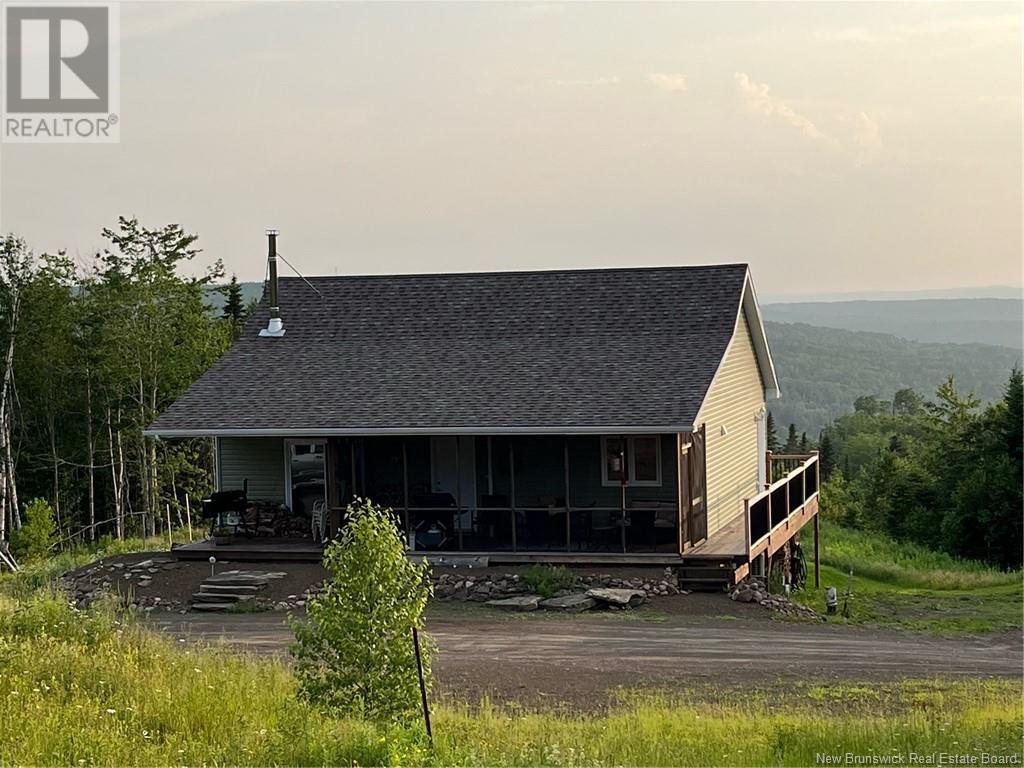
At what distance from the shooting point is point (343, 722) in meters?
10.9

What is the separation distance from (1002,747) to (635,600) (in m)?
9.56

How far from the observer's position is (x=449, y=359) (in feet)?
82.9

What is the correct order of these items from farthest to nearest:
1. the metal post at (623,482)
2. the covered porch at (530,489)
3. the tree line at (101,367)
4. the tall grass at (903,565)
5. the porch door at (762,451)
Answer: the tree line at (101,367)
the porch door at (762,451)
the tall grass at (903,565)
the covered porch at (530,489)
the metal post at (623,482)

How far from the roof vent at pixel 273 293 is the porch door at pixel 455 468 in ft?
15.5

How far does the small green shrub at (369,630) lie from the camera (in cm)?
1121

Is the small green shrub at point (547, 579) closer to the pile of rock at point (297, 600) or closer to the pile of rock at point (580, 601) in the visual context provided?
the pile of rock at point (580, 601)

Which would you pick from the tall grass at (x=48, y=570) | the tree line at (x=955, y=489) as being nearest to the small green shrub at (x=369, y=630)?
the tall grass at (x=48, y=570)

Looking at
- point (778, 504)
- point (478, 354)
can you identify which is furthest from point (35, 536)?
point (778, 504)

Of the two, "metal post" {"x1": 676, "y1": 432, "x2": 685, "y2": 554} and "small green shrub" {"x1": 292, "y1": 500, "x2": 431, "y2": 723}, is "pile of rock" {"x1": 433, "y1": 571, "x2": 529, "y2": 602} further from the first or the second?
"small green shrub" {"x1": 292, "y1": 500, "x2": 431, "y2": 723}

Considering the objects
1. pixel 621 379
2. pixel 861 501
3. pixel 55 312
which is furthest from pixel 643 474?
pixel 861 501

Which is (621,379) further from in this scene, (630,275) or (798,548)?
(798,548)

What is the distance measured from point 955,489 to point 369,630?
39011mm

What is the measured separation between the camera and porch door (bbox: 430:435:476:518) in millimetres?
24781

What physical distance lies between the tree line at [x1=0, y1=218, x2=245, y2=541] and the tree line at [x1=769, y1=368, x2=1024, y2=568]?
24449 millimetres
